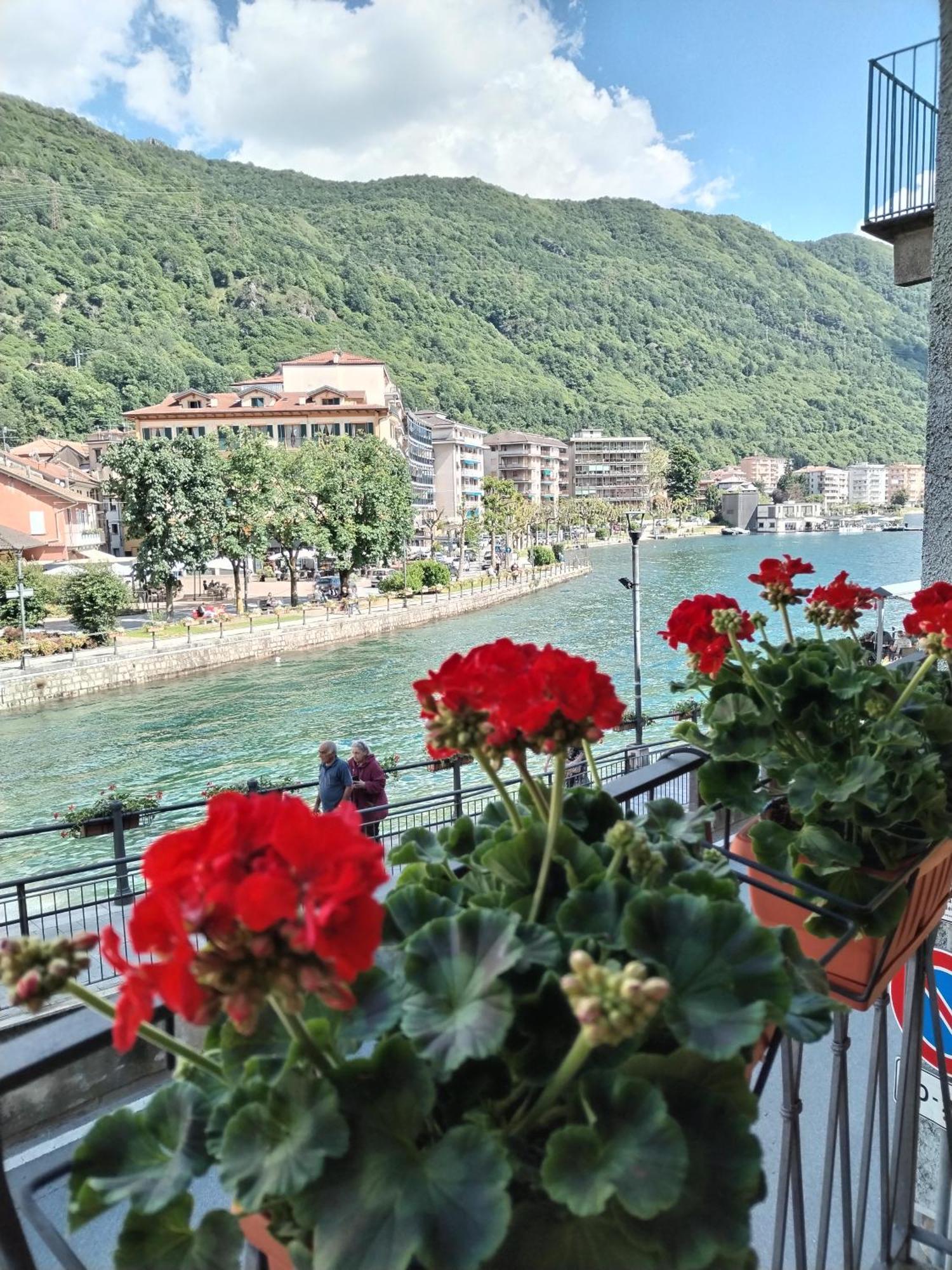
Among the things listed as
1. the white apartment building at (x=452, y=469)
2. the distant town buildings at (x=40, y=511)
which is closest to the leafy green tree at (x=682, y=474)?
the white apartment building at (x=452, y=469)

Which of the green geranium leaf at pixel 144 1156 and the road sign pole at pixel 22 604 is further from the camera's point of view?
the road sign pole at pixel 22 604

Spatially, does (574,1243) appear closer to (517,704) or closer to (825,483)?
(517,704)

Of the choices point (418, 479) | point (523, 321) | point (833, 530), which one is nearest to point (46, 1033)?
point (418, 479)

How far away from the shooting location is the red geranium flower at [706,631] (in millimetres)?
1331

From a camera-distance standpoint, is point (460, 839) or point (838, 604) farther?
point (838, 604)

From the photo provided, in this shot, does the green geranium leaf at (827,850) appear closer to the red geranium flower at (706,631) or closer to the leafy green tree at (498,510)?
the red geranium flower at (706,631)

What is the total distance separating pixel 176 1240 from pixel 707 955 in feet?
1.39

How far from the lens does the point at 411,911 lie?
727mm

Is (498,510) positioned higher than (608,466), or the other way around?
(608,466)

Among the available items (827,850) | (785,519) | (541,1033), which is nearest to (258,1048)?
(541,1033)

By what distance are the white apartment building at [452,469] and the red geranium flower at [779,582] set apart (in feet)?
256

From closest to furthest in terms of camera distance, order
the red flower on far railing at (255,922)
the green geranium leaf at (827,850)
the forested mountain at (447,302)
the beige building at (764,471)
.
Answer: the red flower on far railing at (255,922)
the green geranium leaf at (827,850)
the forested mountain at (447,302)
the beige building at (764,471)

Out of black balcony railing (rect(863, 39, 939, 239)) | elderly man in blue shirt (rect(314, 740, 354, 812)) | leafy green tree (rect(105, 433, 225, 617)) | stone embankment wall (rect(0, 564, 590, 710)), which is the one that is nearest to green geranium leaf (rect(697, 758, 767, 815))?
black balcony railing (rect(863, 39, 939, 239))

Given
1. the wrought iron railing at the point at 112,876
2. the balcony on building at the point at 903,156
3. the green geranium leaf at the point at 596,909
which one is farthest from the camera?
the wrought iron railing at the point at 112,876
